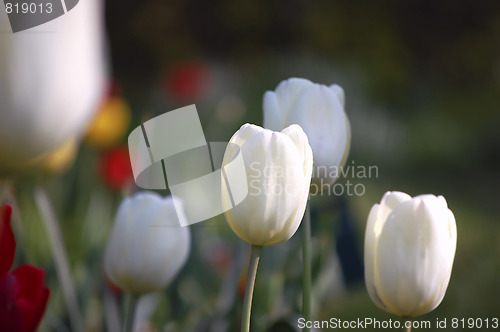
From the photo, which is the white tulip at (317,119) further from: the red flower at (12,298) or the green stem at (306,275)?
the red flower at (12,298)

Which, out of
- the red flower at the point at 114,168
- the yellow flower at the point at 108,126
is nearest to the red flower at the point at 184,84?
the yellow flower at the point at 108,126

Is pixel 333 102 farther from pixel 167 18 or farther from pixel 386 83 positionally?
pixel 167 18

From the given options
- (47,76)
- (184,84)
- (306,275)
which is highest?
(47,76)

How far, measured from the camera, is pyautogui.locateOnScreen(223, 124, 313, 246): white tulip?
0.29 meters

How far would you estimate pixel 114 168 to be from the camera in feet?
3.12

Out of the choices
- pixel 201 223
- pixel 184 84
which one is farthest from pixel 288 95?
pixel 184 84

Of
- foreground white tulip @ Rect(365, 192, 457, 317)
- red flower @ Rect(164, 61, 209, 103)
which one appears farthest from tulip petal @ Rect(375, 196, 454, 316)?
red flower @ Rect(164, 61, 209, 103)

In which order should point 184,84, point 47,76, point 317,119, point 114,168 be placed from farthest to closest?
point 184,84 < point 114,168 < point 317,119 < point 47,76

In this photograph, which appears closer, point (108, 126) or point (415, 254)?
point (415, 254)

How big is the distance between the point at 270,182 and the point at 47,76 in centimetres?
10

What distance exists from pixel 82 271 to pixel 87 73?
13.9 inches

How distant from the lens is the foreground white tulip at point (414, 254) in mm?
306

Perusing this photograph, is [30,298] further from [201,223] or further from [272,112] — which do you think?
[201,223]

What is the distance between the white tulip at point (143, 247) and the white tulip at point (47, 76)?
127 millimetres
